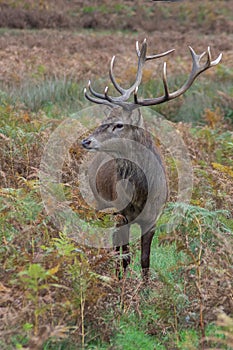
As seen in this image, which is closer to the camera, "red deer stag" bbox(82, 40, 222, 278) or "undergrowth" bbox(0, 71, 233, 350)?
"undergrowth" bbox(0, 71, 233, 350)

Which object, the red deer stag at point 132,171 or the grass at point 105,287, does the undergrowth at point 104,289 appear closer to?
the grass at point 105,287

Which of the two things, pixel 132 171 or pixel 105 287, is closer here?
pixel 105 287

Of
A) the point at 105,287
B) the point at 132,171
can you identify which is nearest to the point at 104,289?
the point at 105,287

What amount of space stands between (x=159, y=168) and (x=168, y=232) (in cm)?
63

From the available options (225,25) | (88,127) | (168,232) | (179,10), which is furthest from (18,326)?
(179,10)

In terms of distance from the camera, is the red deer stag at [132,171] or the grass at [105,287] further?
the red deer stag at [132,171]

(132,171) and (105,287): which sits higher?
(132,171)

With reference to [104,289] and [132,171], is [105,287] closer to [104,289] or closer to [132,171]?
[104,289]

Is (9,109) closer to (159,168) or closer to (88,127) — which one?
(88,127)

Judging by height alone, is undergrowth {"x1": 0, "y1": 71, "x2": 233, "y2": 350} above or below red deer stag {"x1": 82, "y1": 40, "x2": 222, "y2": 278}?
below

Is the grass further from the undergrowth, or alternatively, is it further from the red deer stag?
the red deer stag

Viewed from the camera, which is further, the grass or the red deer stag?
the red deer stag

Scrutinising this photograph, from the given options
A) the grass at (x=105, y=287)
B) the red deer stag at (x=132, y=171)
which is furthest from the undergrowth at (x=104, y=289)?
the red deer stag at (x=132, y=171)

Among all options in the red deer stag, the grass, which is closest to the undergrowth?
the grass
